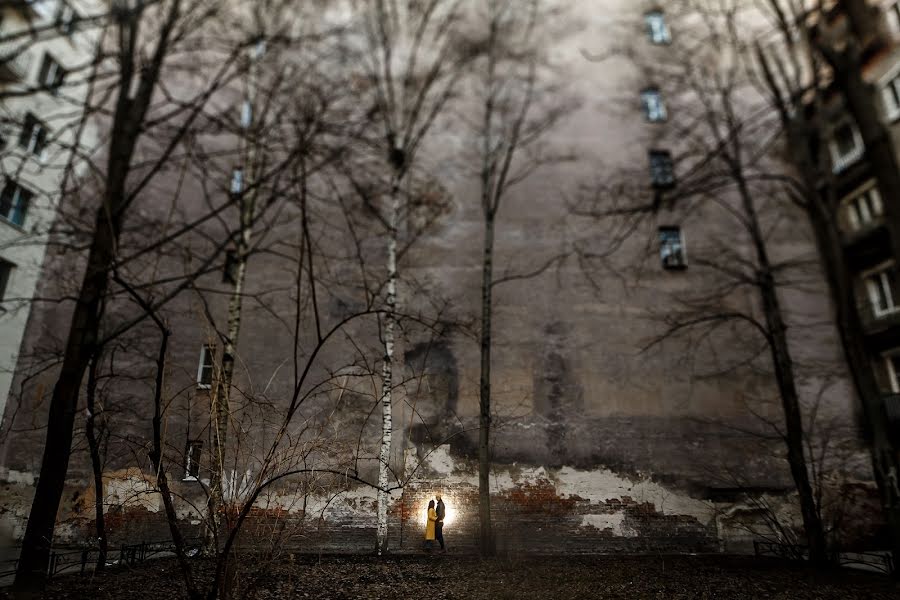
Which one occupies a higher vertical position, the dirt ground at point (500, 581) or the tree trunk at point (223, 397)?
the tree trunk at point (223, 397)

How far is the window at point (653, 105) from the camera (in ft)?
52.5

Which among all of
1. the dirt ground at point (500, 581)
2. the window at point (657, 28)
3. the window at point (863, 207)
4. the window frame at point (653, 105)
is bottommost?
the dirt ground at point (500, 581)

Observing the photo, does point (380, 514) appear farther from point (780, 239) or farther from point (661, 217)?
point (780, 239)

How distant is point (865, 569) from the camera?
9.74m

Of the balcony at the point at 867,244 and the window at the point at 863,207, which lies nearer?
the balcony at the point at 867,244

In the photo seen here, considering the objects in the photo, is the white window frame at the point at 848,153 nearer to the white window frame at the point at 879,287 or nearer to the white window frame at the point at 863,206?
the white window frame at the point at 863,206

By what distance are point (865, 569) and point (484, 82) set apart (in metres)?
14.8

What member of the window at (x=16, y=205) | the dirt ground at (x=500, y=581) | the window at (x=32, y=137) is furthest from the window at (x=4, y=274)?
the dirt ground at (x=500, y=581)

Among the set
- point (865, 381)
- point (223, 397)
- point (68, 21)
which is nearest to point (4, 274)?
point (223, 397)

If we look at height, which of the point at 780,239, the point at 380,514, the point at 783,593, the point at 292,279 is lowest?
the point at 783,593

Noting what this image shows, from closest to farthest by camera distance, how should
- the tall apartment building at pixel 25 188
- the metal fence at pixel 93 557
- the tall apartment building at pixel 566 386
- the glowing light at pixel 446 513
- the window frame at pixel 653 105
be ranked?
the metal fence at pixel 93 557 < the glowing light at pixel 446 513 < the tall apartment building at pixel 566 386 < the tall apartment building at pixel 25 188 < the window frame at pixel 653 105

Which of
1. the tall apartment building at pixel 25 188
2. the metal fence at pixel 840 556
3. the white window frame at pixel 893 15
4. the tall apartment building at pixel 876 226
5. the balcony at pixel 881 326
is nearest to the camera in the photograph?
the metal fence at pixel 840 556

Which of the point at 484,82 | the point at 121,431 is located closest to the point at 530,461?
the point at 121,431

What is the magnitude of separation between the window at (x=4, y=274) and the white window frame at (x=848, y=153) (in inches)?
924
